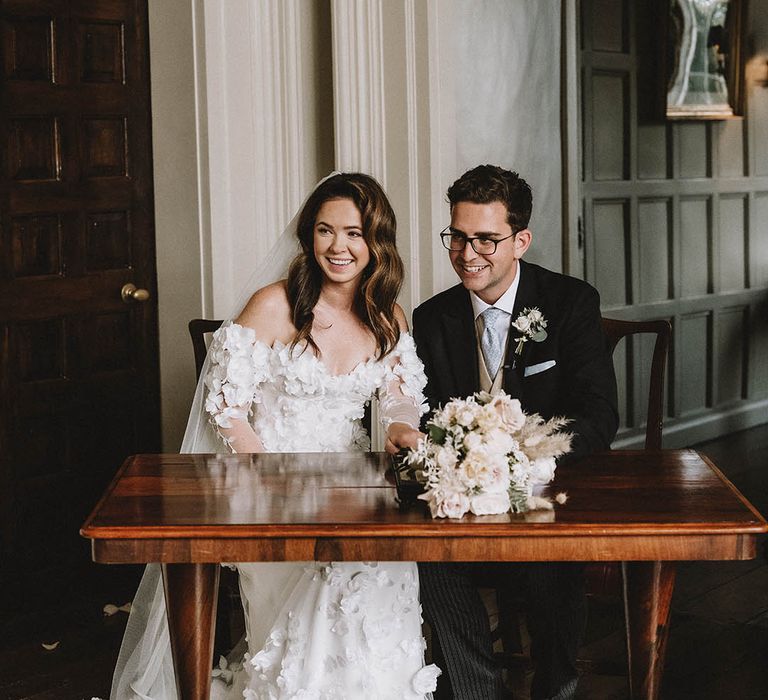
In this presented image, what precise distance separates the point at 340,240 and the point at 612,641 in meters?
1.75

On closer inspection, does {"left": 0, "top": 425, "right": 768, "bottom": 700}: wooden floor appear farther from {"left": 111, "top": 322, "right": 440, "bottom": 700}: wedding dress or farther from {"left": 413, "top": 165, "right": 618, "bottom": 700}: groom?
{"left": 111, "top": 322, "right": 440, "bottom": 700}: wedding dress

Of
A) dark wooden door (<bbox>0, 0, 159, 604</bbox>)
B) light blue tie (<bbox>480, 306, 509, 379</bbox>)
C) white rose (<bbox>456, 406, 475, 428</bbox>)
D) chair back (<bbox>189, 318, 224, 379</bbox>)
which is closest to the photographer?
white rose (<bbox>456, 406, 475, 428</bbox>)

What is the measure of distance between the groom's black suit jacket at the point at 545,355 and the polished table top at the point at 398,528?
65 cm

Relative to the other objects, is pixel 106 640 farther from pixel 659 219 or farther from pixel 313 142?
pixel 659 219

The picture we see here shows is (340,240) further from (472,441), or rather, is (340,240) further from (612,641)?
(612,641)

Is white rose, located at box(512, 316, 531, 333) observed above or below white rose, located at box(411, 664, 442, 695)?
above

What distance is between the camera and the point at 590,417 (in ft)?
10.2

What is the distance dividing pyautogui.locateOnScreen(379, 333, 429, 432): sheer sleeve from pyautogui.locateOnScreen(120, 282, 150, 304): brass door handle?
1570mm

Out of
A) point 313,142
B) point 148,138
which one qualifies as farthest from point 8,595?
point 313,142

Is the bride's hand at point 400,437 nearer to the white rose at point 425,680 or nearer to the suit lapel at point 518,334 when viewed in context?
the suit lapel at point 518,334

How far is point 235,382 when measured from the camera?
124 inches

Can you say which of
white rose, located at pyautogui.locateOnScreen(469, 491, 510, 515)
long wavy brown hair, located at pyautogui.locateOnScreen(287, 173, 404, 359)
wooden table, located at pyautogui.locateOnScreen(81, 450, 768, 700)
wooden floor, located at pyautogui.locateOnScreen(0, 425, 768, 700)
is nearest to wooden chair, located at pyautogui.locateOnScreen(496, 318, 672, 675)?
wooden floor, located at pyautogui.locateOnScreen(0, 425, 768, 700)

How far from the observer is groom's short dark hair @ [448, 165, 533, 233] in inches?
125

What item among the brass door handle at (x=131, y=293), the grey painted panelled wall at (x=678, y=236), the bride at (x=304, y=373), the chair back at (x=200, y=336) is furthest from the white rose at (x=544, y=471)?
the grey painted panelled wall at (x=678, y=236)
